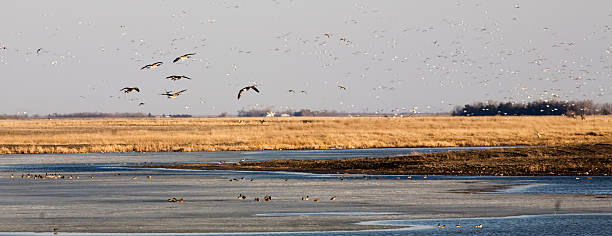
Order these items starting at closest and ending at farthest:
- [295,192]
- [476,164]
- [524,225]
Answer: [524,225]
[295,192]
[476,164]

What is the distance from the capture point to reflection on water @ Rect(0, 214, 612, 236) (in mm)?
21656

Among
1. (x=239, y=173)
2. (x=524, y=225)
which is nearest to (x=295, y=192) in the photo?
(x=524, y=225)

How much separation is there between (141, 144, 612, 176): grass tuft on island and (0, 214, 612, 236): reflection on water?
1915 centimetres

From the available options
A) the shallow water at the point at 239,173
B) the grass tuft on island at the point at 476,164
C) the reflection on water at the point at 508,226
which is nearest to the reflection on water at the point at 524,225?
the reflection on water at the point at 508,226

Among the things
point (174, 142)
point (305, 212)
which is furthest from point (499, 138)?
point (305, 212)

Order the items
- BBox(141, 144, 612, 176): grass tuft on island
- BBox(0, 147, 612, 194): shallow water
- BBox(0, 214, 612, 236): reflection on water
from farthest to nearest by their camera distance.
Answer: BBox(141, 144, 612, 176): grass tuft on island
BBox(0, 147, 612, 194): shallow water
BBox(0, 214, 612, 236): reflection on water

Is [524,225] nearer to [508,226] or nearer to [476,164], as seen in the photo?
[508,226]

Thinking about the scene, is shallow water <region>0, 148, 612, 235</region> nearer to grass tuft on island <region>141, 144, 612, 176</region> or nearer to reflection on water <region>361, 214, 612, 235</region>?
reflection on water <region>361, 214, 612, 235</region>

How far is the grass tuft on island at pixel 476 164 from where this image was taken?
149 ft

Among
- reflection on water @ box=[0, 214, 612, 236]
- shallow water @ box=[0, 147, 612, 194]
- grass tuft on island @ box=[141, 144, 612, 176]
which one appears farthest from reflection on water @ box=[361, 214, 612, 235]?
grass tuft on island @ box=[141, 144, 612, 176]

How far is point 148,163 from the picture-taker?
57469mm

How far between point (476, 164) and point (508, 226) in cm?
2701

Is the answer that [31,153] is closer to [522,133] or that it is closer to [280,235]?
[522,133]

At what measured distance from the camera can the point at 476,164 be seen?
49.5 m
